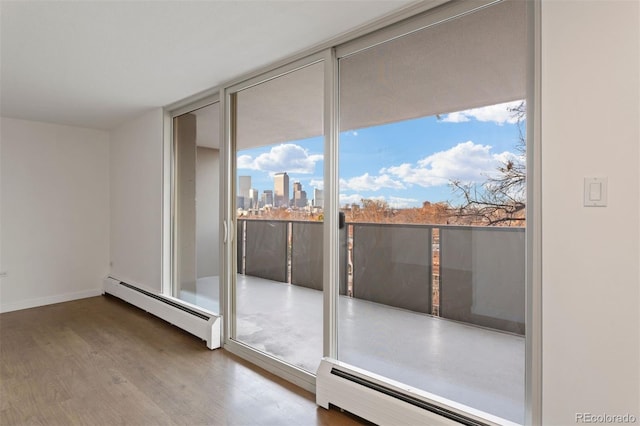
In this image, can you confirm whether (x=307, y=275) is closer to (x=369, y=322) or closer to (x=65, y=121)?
(x=369, y=322)

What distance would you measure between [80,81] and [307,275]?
2.80 meters

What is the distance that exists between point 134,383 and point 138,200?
2.74 m

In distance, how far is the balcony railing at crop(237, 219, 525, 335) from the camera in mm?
1818

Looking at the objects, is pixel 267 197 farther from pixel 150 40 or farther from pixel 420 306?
pixel 420 306

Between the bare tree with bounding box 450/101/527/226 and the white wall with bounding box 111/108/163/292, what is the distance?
3.58 m

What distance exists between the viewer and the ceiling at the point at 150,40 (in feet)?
6.82

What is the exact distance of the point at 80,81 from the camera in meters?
3.33

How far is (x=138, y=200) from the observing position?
477 cm

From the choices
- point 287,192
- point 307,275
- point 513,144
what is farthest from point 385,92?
point 307,275
